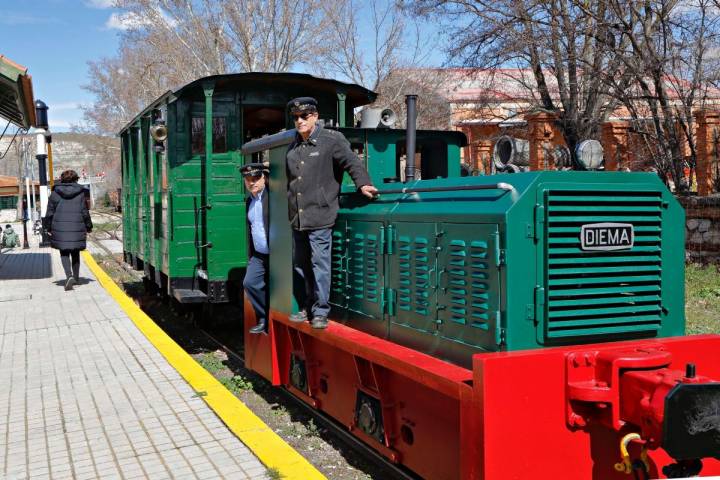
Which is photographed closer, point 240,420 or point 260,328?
point 240,420

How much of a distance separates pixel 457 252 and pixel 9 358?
5673 millimetres

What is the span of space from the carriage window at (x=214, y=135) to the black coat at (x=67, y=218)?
14.1ft

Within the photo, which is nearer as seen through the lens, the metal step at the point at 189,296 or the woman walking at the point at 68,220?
the metal step at the point at 189,296

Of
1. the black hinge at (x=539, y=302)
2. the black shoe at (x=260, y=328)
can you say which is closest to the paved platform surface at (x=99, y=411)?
the black shoe at (x=260, y=328)

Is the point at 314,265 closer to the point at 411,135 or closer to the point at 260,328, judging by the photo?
the point at 411,135

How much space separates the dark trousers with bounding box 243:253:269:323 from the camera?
6.29 m

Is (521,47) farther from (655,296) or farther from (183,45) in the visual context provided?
(183,45)

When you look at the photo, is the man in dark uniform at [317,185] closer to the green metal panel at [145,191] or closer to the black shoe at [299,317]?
the black shoe at [299,317]

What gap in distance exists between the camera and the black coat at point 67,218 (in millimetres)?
11898

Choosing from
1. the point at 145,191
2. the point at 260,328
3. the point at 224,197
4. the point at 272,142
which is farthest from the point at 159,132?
the point at 260,328

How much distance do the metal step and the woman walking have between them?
14.2ft

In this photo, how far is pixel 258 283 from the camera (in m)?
6.29

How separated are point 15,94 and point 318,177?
9457 millimetres

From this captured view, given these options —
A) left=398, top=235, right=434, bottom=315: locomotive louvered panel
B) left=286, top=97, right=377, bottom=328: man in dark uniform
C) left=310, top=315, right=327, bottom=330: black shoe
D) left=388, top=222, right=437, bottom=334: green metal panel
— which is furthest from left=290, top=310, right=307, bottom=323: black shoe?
left=398, top=235, right=434, bottom=315: locomotive louvered panel
